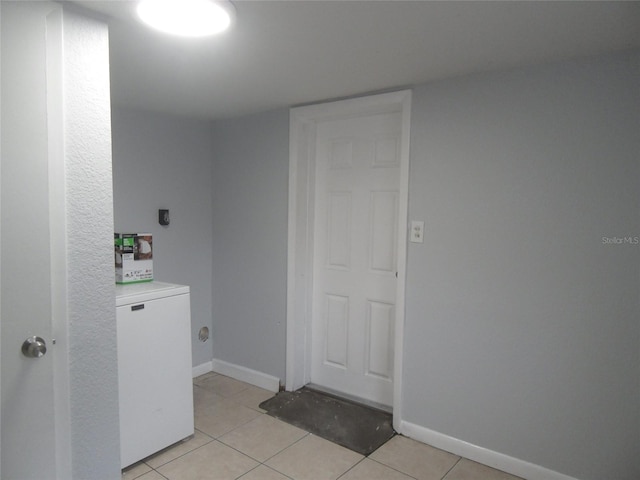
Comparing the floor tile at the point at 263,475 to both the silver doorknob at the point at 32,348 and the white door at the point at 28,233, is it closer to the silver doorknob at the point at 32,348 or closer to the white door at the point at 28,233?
the white door at the point at 28,233

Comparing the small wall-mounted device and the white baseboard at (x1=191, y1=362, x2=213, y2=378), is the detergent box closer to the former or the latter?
the small wall-mounted device

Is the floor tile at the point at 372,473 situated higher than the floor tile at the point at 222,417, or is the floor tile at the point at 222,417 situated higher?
the floor tile at the point at 372,473

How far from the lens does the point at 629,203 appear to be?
1813mm

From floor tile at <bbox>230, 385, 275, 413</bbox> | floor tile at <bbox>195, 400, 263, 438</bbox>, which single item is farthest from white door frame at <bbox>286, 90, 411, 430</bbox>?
floor tile at <bbox>195, 400, 263, 438</bbox>

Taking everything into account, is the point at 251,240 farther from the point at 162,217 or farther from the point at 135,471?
the point at 135,471

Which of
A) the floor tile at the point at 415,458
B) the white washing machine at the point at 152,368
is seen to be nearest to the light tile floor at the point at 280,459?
the floor tile at the point at 415,458

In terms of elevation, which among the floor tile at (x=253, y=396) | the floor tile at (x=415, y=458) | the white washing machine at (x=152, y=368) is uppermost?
the white washing machine at (x=152, y=368)

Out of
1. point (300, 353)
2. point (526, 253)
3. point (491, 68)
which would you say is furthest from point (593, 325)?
point (300, 353)

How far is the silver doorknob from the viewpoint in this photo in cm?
143

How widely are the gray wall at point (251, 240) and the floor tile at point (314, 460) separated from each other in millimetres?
772

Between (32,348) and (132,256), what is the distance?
3.17 feet

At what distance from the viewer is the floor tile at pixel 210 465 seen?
212cm

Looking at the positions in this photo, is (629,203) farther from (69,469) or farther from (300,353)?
(69,469)

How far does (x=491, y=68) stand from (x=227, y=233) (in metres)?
2.20
